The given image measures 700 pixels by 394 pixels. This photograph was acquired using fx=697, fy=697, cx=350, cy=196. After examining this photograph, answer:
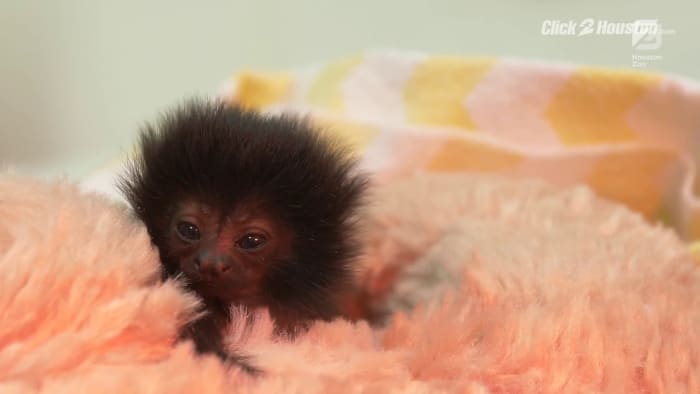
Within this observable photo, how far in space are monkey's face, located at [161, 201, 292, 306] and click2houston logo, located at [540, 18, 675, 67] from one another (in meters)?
0.98

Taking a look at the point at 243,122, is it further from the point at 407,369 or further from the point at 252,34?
the point at 252,34

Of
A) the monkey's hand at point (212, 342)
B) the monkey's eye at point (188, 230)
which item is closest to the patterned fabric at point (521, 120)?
the monkey's eye at point (188, 230)

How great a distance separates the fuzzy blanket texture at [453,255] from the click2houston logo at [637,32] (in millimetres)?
198

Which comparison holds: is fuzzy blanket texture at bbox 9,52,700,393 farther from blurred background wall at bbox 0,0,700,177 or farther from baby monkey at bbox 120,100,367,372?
blurred background wall at bbox 0,0,700,177

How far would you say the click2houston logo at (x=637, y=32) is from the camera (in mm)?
1466

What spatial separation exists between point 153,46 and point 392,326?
145cm

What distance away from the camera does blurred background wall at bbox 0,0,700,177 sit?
1798 millimetres

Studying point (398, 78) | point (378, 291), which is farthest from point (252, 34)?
point (378, 291)

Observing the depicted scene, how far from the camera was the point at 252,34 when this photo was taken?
6.65 ft

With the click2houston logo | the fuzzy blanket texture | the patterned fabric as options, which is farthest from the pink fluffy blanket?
the click2houston logo

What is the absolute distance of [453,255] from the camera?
3.28 feet

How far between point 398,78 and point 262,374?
1091 mm

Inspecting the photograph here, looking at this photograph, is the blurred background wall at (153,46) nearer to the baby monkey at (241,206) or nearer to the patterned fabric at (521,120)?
the patterned fabric at (521,120)

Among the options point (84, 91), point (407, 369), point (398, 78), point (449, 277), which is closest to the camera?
point (407, 369)
